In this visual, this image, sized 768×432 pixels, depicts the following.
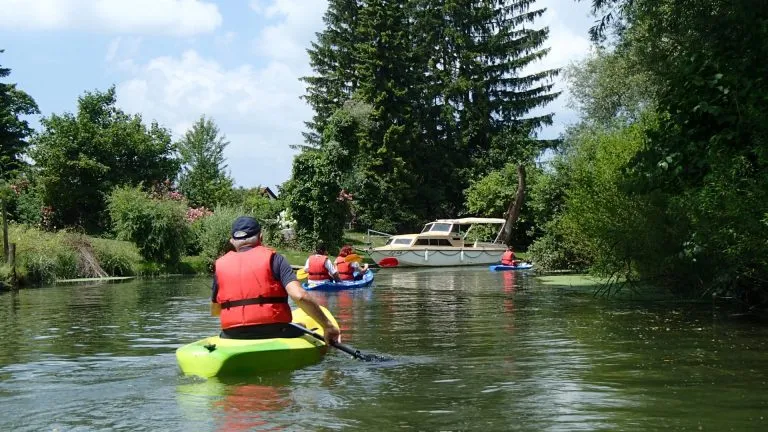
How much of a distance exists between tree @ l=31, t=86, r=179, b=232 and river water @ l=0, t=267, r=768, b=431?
23.8 m

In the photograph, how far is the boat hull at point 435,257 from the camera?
135 feet

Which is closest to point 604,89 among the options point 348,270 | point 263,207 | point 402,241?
point 402,241

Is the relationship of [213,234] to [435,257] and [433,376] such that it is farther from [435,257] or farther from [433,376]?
[433,376]

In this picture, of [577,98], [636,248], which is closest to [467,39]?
[577,98]

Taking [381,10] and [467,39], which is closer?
[381,10]

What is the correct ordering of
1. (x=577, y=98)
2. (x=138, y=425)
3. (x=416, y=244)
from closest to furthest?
(x=138, y=425) → (x=416, y=244) → (x=577, y=98)

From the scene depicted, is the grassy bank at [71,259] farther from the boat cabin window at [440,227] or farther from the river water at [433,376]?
the boat cabin window at [440,227]

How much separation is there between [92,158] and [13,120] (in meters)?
17.1

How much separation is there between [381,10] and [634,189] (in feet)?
126

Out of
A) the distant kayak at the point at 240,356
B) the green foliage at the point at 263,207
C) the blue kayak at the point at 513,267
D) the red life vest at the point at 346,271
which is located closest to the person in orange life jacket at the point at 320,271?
the red life vest at the point at 346,271

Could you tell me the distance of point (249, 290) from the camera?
31.4ft

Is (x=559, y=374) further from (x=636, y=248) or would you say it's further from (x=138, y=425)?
(x=636, y=248)

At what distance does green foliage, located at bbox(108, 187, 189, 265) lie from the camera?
113ft

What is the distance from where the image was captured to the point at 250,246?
31.9 feet
